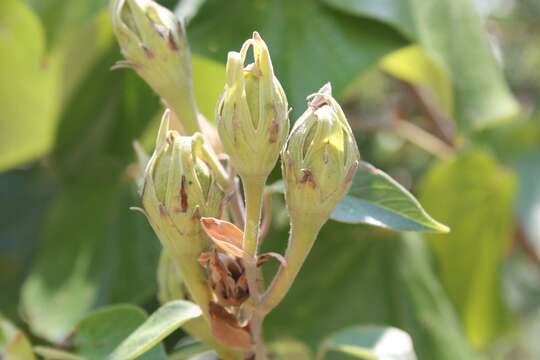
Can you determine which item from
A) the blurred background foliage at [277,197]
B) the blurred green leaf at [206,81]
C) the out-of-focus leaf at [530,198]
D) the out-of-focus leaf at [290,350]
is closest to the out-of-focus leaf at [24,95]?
the blurred background foliage at [277,197]

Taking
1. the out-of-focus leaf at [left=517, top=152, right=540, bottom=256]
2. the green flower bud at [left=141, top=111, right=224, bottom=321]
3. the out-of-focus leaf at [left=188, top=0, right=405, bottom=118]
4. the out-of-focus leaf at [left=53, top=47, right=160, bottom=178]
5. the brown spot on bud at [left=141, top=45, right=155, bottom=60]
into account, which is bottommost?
the out-of-focus leaf at [left=517, top=152, right=540, bottom=256]

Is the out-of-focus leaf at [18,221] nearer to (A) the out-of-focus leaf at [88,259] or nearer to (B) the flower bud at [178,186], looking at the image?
(A) the out-of-focus leaf at [88,259]

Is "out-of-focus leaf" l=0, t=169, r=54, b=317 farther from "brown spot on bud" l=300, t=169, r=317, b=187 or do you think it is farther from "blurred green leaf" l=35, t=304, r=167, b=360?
"brown spot on bud" l=300, t=169, r=317, b=187

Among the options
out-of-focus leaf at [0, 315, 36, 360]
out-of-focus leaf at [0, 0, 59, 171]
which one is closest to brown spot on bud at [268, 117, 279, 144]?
out-of-focus leaf at [0, 315, 36, 360]

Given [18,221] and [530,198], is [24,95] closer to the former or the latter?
[18,221]

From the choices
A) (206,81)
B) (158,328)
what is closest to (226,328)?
(158,328)

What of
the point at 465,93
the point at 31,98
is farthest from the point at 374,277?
the point at 31,98
